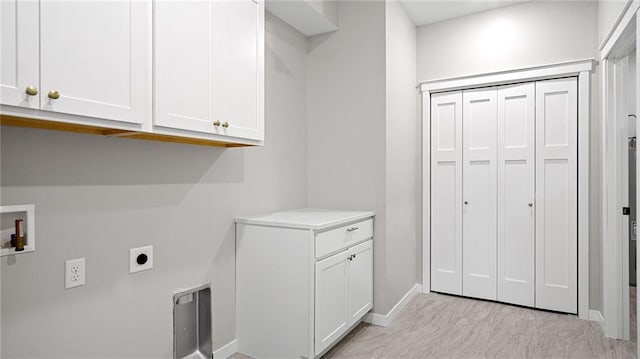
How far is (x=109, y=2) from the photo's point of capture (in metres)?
1.34

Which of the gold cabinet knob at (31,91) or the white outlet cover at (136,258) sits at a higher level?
the gold cabinet knob at (31,91)

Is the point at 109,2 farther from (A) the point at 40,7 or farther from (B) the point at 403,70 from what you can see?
(B) the point at 403,70

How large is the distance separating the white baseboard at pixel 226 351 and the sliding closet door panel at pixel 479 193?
7.35 feet

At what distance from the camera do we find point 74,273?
60.6 inches

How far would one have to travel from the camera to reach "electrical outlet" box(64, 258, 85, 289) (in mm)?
1516

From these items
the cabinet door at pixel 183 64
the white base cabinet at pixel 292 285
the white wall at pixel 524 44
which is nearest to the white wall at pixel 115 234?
the white base cabinet at pixel 292 285

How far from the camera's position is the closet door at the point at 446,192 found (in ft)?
11.5

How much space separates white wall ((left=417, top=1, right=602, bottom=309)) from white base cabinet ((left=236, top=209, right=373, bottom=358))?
2.07 m

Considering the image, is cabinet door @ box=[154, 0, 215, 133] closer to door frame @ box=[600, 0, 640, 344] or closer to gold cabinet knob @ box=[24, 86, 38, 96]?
gold cabinet knob @ box=[24, 86, 38, 96]

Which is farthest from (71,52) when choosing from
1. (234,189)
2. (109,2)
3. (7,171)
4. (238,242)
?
(238,242)

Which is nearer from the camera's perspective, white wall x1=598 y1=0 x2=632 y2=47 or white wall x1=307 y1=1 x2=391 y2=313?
white wall x1=598 y1=0 x2=632 y2=47

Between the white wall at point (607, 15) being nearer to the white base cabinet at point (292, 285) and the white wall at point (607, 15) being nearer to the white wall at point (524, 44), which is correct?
the white wall at point (524, 44)

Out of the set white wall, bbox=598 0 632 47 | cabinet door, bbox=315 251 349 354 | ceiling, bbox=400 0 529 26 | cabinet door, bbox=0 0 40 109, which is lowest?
cabinet door, bbox=315 251 349 354

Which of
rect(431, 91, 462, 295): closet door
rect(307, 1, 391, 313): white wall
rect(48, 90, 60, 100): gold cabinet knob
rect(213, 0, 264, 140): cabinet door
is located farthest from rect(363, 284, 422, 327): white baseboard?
rect(48, 90, 60, 100): gold cabinet knob
